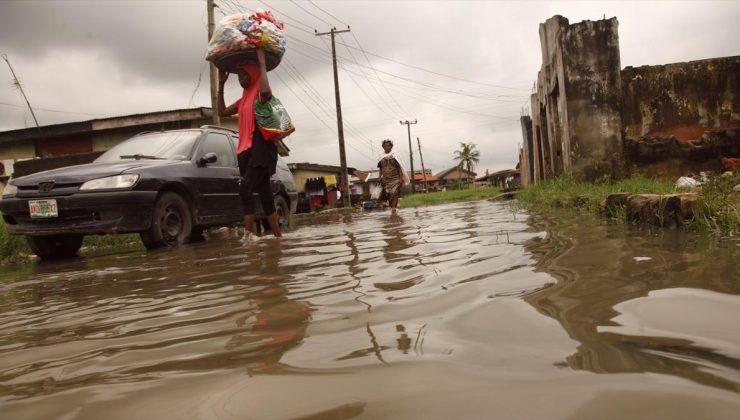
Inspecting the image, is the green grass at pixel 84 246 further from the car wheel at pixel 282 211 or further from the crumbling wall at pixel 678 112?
the crumbling wall at pixel 678 112

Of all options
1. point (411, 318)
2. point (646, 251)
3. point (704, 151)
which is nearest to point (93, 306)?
point (411, 318)

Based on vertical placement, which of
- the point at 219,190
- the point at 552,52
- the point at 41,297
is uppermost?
the point at 552,52

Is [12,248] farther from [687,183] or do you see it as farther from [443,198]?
[443,198]

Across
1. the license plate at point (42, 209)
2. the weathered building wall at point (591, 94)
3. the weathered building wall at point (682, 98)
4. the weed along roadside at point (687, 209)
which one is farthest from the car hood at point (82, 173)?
the weathered building wall at point (682, 98)

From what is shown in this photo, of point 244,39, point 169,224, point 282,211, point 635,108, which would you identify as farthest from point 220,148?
point 635,108

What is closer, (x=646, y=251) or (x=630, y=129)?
(x=646, y=251)

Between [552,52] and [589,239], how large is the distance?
7745 mm

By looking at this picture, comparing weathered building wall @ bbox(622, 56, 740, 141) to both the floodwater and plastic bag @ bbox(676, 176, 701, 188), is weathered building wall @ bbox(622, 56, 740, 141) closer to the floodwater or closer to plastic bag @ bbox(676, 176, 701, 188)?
plastic bag @ bbox(676, 176, 701, 188)

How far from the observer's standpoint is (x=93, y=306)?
2066mm

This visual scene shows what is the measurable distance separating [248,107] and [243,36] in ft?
2.04

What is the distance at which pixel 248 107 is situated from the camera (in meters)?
4.59

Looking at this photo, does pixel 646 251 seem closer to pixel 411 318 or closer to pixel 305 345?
pixel 411 318

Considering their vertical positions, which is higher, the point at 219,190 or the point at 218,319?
the point at 219,190

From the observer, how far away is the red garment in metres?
4.57
